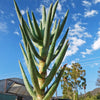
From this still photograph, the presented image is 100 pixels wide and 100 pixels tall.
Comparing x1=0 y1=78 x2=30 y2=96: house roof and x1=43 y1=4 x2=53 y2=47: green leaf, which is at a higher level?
x1=0 y1=78 x2=30 y2=96: house roof

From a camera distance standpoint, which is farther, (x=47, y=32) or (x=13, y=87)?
(x=13, y=87)

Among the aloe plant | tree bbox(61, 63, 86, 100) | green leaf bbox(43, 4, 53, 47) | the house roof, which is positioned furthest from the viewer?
tree bbox(61, 63, 86, 100)

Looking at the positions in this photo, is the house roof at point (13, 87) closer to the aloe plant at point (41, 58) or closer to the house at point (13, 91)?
the house at point (13, 91)

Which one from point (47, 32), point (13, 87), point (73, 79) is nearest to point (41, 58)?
point (47, 32)

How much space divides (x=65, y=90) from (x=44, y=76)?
869 inches

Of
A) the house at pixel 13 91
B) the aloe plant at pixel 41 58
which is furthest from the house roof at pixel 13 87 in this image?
the aloe plant at pixel 41 58

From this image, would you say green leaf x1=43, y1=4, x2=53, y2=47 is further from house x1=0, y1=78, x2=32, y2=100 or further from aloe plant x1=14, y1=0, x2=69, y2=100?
house x1=0, y1=78, x2=32, y2=100

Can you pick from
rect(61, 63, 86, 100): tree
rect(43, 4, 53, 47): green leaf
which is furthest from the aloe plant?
rect(61, 63, 86, 100): tree

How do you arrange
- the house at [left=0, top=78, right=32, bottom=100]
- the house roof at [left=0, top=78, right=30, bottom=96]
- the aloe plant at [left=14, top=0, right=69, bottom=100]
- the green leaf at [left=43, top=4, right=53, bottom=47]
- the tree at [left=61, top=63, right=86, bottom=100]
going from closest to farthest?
1. the aloe plant at [left=14, top=0, right=69, bottom=100]
2. the green leaf at [left=43, top=4, right=53, bottom=47]
3. the house roof at [left=0, top=78, right=30, bottom=96]
4. the house at [left=0, top=78, right=32, bottom=100]
5. the tree at [left=61, top=63, right=86, bottom=100]

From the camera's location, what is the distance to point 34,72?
3.03ft

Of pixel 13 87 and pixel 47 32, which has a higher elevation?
pixel 13 87

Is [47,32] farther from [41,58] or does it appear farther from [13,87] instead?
[13,87]

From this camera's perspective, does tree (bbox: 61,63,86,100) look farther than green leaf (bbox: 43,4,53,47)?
Yes

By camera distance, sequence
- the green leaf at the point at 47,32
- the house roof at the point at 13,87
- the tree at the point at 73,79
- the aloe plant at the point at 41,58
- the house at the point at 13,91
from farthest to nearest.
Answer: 1. the tree at the point at 73,79
2. the house at the point at 13,91
3. the house roof at the point at 13,87
4. the green leaf at the point at 47,32
5. the aloe plant at the point at 41,58
